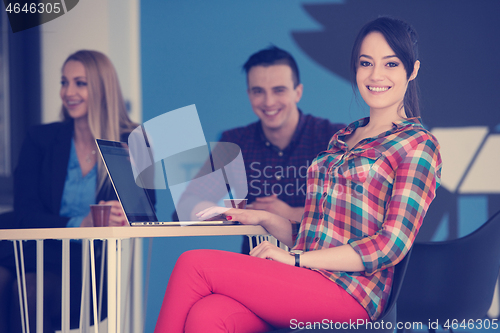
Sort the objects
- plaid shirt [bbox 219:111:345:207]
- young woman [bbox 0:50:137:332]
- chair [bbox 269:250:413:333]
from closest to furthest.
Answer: chair [bbox 269:250:413:333], young woman [bbox 0:50:137:332], plaid shirt [bbox 219:111:345:207]

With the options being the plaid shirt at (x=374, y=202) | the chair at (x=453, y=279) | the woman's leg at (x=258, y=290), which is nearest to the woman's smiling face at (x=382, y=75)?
the plaid shirt at (x=374, y=202)

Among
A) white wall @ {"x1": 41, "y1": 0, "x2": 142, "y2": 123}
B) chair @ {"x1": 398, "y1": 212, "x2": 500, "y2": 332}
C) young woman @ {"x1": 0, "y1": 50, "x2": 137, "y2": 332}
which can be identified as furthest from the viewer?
white wall @ {"x1": 41, "y1": 0, "x2": 142, "y2": 123}

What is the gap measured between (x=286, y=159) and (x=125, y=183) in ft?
5.17

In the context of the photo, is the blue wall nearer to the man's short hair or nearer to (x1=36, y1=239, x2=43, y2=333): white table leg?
the man's short hair

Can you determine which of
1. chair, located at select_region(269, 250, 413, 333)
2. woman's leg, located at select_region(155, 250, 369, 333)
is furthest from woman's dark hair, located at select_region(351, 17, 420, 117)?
woman's leg, located at select_region(155, 250, 369, 333)

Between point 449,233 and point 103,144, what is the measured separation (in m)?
2.33

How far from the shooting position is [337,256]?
116 centimetres

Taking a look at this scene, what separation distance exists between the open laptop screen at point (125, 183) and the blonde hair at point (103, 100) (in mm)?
1322

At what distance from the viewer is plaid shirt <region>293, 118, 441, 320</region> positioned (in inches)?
45.7

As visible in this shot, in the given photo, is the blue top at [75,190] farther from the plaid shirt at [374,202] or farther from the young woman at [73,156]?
the plaid shirt at [374,202]

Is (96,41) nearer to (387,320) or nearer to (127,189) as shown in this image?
(127,189)

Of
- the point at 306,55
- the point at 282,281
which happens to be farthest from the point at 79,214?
the point at 282,281

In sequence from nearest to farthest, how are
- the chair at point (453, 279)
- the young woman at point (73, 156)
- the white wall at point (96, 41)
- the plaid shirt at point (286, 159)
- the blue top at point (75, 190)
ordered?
the chair at point (453, 279) < the young woman at point (73, 156) < the blue top at point (75, 190) < the plaid shirt at point (286, 159) < the white wall at point (96, 41)

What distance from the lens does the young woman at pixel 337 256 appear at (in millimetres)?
1102
